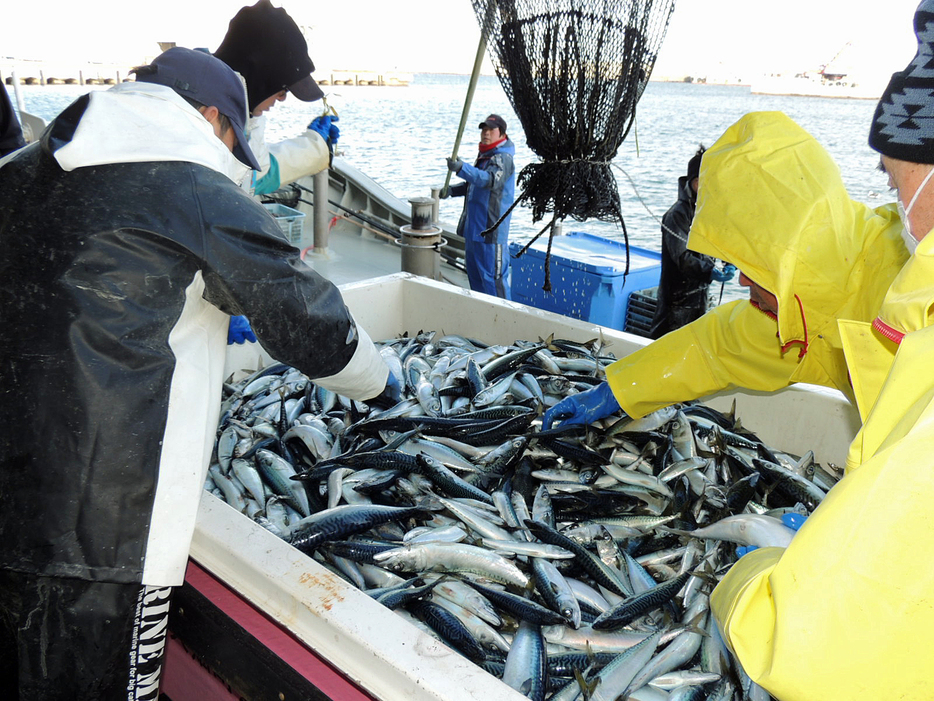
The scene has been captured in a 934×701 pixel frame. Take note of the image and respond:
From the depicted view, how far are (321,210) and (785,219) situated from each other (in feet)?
17.7

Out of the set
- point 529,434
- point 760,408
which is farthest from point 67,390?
point 760,408

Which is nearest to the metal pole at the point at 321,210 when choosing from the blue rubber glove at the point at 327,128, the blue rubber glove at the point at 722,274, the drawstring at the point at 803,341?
the blue rubber glove at the point at 327,128

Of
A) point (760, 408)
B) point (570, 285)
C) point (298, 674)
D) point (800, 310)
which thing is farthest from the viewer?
point (570, 285)

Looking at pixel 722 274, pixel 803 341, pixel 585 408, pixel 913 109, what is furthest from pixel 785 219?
pixel 722 274

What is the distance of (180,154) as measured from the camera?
154 centimetres

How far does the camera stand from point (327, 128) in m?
4.23

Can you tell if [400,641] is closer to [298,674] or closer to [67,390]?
[298,674]

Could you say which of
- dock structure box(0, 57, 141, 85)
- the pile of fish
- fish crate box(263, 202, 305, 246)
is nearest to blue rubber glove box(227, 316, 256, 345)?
the pile of fish

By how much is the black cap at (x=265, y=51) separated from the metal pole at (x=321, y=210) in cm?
297

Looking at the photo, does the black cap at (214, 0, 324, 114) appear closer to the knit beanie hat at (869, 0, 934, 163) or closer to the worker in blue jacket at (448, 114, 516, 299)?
the knit beanie hat at (869, 0, 934, 163)

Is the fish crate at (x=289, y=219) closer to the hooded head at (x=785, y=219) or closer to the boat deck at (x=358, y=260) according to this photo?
the boat deck at (x=358, y=260)

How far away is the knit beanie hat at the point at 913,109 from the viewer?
1.18 meters

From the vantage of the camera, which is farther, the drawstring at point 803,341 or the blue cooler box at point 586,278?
the blue cooler box at point 586,278

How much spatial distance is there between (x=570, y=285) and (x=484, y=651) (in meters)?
3.46
